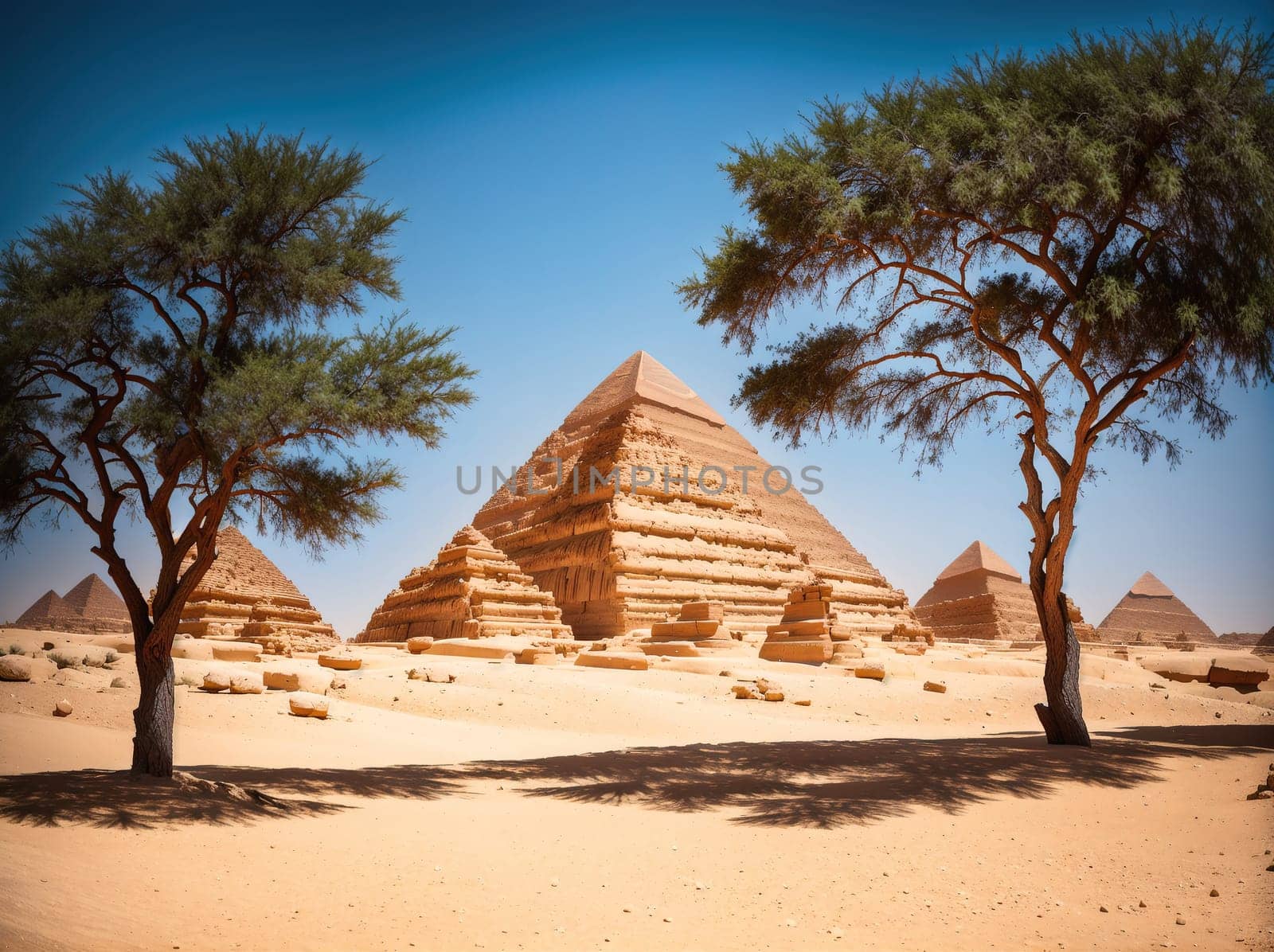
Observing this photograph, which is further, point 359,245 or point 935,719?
point 935,719

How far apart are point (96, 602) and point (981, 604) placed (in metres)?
62.7

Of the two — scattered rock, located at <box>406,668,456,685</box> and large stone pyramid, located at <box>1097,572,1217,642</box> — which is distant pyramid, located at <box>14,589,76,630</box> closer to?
→ scattered rock, located at <box>406,668,456,685</box>

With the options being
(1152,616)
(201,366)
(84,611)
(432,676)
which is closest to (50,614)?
(84,611)

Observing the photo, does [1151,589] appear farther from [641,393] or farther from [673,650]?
[673,650]

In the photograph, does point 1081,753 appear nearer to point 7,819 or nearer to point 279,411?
point 279,411

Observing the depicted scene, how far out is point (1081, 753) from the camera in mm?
10422

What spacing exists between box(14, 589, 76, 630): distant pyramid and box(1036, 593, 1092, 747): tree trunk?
168 feet

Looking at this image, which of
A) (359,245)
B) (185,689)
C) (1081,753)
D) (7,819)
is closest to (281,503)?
(359,245)

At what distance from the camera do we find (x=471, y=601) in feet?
93.7

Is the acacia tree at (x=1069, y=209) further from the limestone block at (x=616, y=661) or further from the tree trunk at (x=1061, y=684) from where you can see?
the limestone block at (x=616, y=661)

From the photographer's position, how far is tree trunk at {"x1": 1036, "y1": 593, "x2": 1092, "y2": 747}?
37.1ft

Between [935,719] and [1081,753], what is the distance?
6.70m

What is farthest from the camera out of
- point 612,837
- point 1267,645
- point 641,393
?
point 641,393

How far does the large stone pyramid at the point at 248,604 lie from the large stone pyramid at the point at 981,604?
44355mm
